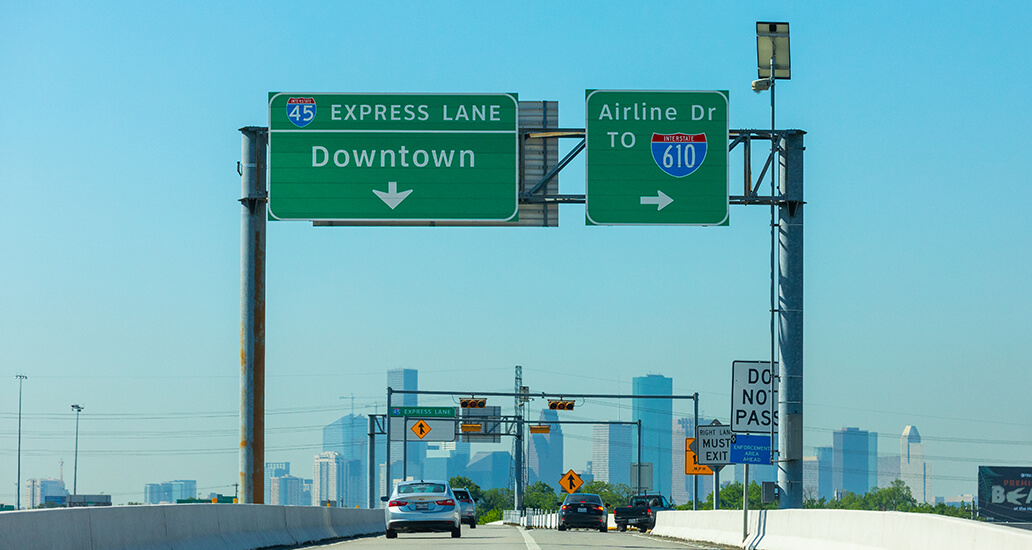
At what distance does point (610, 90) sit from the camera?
25.1 metres

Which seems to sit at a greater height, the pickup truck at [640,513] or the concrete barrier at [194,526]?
the concrete barrier at [194,526]

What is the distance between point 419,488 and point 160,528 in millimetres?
13371

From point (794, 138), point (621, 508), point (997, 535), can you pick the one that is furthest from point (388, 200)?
point (621, 508)

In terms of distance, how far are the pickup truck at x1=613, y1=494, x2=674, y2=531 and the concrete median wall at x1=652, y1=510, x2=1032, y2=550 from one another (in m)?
18.4

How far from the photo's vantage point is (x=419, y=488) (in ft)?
95.4

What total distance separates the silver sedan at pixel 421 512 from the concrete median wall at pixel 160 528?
204 centimetres

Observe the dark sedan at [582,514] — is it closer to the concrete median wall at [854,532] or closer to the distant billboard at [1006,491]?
the concrete median wall at [854,532]

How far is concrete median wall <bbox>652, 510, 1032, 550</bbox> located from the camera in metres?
11.4

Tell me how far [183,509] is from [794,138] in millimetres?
13077

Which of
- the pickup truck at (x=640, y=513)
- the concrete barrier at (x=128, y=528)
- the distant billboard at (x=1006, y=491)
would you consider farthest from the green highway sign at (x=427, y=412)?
the distant billboard at (x=1006, y=491)

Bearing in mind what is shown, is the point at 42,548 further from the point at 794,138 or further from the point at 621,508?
the point at 621,508

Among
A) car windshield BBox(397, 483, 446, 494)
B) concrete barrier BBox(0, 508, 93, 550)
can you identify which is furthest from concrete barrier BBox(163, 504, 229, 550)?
car windshield BBox(397, 483, 446, 494)

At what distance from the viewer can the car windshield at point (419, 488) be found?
95.1 feet

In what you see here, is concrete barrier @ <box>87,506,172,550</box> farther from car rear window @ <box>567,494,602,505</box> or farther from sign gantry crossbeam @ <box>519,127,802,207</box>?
car rear window @ <box>567,494,602,505</box>
